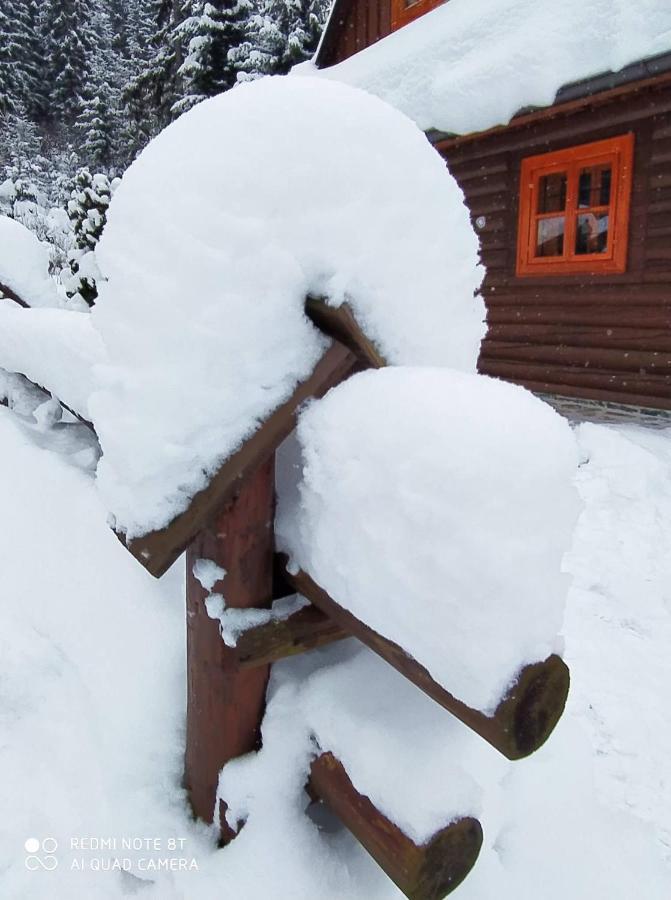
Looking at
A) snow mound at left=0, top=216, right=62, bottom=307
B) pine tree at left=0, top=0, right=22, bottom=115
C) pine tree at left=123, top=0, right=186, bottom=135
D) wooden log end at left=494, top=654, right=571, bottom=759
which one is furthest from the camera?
pine tree at left=0, top=0, right=22, bottom=115

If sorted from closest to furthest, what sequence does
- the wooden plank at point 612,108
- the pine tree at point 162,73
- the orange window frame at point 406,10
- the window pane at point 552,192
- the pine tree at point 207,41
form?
the wooden plank at point 612,108, the window pane at point 552,192, the orange window frame at point 406,10, the pine tree at point 207,41, the pine tree at point 162,73

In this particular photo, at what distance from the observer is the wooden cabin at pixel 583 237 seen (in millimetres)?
5109

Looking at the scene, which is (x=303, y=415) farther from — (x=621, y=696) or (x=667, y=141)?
(x=667, y=141)

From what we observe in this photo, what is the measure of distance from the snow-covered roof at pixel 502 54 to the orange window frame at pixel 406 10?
27 cm

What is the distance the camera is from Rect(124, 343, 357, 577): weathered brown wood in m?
0.94

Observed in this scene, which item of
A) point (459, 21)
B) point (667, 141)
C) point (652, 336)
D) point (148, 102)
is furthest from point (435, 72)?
point (148, 102)

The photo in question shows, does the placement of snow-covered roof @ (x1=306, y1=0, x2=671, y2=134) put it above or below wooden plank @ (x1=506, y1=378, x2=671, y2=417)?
above

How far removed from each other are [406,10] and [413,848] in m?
9.02

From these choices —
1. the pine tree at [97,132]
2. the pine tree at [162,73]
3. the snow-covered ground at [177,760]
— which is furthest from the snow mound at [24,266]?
the pine tree at [97,132]

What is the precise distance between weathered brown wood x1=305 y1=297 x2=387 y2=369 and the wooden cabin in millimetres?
4633

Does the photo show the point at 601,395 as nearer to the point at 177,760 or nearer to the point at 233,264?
the point at 177,760

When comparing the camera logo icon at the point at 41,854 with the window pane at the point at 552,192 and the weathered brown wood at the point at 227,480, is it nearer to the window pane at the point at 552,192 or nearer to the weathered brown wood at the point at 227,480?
the weathered brown wood at the point at 227,480

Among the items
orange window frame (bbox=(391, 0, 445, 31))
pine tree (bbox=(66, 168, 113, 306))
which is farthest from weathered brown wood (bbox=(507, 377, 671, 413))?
pine tree (bbox=(66, 168, 113, 306))

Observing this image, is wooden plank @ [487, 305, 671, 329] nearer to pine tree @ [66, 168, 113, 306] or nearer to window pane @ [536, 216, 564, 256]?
window pane @ [536, 216, 564, 256]
